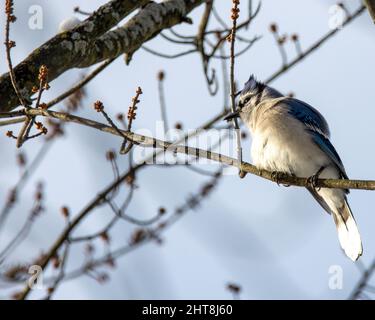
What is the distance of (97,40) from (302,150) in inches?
63.9

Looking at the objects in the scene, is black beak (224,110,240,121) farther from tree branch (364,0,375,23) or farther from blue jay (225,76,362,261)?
tree branch (364,0,375,23)

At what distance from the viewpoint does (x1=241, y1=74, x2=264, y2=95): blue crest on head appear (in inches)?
216

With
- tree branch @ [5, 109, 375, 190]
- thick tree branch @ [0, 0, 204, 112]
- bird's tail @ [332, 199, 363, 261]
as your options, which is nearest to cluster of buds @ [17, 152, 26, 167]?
thick tree branch @ [0, 0, 204, 112]

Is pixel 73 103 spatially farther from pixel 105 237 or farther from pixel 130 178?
pixel 105 237

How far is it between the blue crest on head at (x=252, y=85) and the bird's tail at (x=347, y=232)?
1.26m

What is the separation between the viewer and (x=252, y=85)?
18.2 ft

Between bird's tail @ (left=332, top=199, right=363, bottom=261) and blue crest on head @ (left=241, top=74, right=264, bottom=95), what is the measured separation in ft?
4.14

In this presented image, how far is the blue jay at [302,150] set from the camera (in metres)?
4.61

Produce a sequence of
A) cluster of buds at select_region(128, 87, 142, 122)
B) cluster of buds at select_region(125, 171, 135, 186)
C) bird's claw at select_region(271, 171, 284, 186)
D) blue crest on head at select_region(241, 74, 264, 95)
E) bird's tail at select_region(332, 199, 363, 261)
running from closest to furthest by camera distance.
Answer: cluster of buds at select_region(128, 87, 142, 122)
bird's claw at select_region(271, 171, 284, 186)
bird's tail at select_region(332, 199, 363, 261)
cluster of buds at select_region(125, 171, 135, 186)
blue crest on head at select_region(241, 74, 264, 95)

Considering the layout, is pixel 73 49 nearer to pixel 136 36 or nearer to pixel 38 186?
pixel 136 36

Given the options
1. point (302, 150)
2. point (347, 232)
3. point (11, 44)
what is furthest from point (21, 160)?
point (347, 232)
